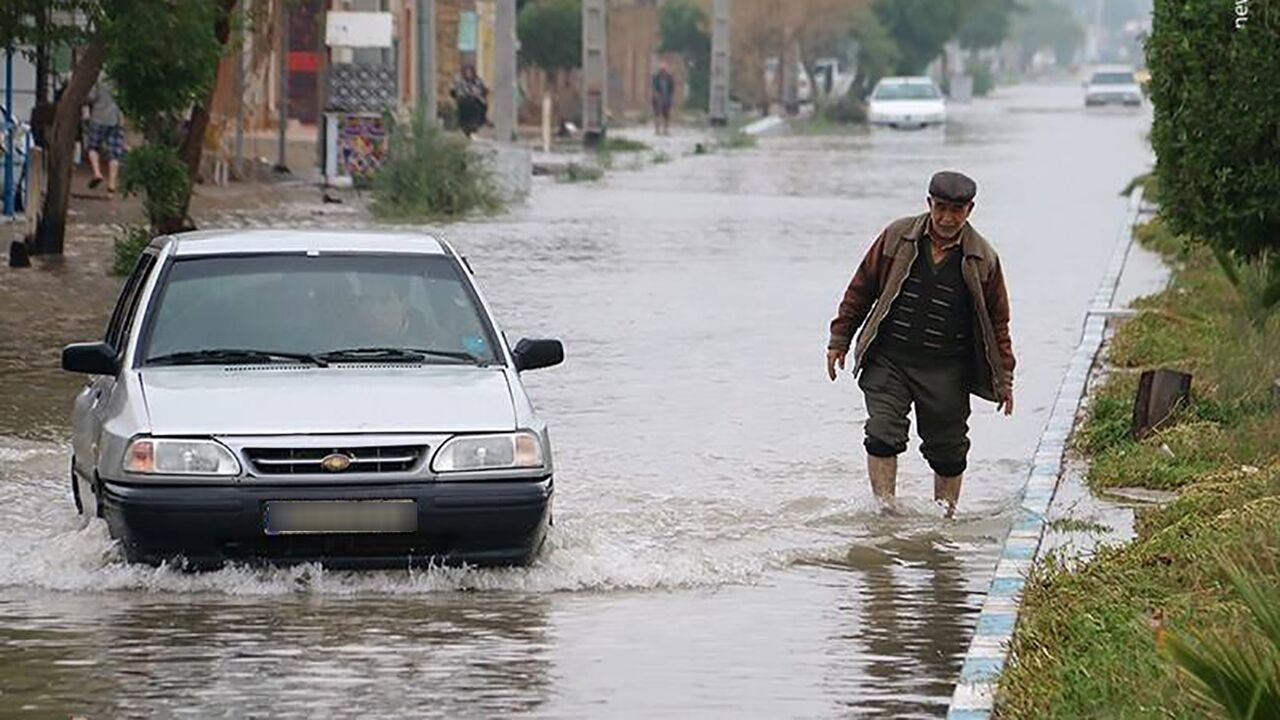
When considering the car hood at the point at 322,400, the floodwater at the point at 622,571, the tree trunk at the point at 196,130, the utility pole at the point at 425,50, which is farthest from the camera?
the utility pole at the point at 425,50

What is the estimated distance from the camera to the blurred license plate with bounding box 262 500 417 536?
10086mm

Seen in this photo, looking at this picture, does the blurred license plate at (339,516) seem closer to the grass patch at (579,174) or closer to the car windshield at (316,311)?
the car windshield at (316,311)

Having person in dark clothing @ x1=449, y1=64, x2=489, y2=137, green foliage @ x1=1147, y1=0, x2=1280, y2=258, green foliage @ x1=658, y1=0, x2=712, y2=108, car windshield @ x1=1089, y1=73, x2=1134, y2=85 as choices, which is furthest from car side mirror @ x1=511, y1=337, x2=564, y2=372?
car windshield @ x1=1089, y1=73, x2=1134, y2=85

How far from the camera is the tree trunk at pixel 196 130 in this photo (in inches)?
914

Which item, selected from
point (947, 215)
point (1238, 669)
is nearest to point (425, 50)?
point (947, 215)

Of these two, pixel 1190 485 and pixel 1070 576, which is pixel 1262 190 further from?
pixel 1070 576

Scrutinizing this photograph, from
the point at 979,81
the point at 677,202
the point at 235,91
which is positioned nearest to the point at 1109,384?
the point at 677,202

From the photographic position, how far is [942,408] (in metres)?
12.6

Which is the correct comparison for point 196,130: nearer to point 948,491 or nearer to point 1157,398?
point 1157,398

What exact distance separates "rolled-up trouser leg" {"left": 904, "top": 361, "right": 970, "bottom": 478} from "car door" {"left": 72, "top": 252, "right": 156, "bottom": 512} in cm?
326

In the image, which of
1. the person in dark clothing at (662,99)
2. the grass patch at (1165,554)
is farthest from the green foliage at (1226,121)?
the person in dark clothing at (662,99)

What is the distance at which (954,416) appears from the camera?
12594 millimetres

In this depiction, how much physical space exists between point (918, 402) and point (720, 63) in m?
56.2

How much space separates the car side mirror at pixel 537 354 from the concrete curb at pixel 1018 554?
188cm
